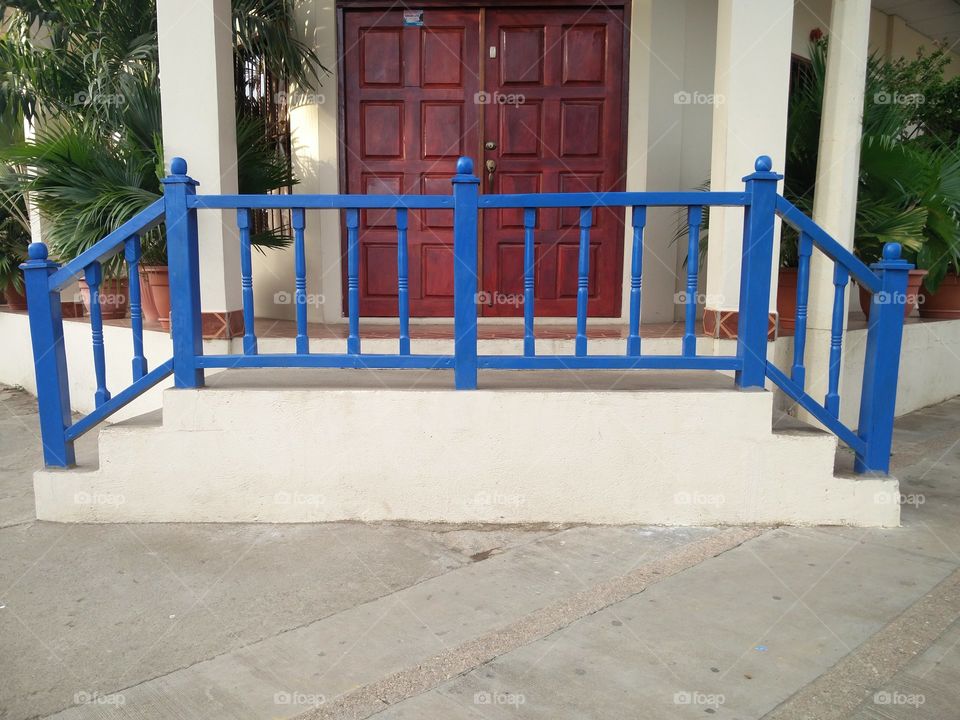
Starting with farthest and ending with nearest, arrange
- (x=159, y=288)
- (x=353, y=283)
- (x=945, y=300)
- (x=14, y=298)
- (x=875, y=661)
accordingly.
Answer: (x=14, y=298) < (x=945, y=300) < (x=159, y=288) < (x=353, y=283) < (x=875, y=661)

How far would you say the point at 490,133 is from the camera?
5.77 metres

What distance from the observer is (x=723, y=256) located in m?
4.42

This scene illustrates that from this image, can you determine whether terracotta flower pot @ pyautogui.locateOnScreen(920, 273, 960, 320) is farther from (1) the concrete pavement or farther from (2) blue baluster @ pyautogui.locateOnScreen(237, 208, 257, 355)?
(2) blue baluster @ pyautogui.locateOnScreen(237, 208, 257, 355)

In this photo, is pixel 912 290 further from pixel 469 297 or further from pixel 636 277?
pixel 469 297

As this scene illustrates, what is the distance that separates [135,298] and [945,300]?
637cm

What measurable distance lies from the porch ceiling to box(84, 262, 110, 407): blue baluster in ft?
27.4

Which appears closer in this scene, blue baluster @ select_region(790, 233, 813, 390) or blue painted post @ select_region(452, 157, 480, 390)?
blue painted post @ select_region(452, 157, 480, 390)

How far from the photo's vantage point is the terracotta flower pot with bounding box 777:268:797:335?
5141mm

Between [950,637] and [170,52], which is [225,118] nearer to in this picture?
[170,52]

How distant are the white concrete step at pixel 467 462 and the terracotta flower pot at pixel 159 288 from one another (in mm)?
1640

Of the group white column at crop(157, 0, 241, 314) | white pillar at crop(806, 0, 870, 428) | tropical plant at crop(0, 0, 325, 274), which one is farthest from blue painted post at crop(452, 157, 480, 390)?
white pillar at crop(806, 0, 870, 428)

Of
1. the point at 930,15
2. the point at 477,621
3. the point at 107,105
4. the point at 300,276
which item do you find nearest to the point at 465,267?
the point at 300,276

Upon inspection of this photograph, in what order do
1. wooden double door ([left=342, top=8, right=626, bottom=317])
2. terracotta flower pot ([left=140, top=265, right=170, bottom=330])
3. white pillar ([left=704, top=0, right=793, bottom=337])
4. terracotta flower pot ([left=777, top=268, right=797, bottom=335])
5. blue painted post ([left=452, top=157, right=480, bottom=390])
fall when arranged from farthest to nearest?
1. wooden double door ([left=342, top=8, right=626, bottom=317])
2. terracotta flower pot ([left=777, top=268, right=797, bottom=335])
3. terracotta flower pot ([left=140, top=265, right=170, bottom=330])
4. white pillar ([left=704, top=0, right=793, bottom=337])
5. blue painted post ([left=452, top=157, right=480, bottom=390])

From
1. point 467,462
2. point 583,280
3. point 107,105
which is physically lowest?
point 467,462
